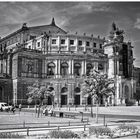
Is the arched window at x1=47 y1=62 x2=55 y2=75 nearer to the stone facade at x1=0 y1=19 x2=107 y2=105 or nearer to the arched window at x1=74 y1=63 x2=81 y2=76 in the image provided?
the stone facade at x1=0 y1=19 x2=107 y2=105

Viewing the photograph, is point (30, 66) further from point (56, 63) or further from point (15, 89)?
point (15, 89)

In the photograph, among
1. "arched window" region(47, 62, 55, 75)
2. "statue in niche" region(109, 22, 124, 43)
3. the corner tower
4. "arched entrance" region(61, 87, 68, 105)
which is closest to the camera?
"arched entrance" region(61, 87, 68, 105)

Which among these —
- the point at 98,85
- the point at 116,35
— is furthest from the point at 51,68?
the point at 98,85

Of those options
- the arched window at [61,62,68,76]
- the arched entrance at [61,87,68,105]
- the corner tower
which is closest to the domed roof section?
the arched window at [61,62,68,76]

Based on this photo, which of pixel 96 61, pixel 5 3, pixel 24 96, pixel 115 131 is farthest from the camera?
pixel 96 61

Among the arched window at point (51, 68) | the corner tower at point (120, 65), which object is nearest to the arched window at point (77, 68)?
the arched window at point (51, 68)

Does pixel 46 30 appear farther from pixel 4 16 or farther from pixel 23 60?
pixel 4 16

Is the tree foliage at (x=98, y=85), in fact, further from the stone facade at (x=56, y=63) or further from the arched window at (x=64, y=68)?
the arched window at (x=64, y=68)

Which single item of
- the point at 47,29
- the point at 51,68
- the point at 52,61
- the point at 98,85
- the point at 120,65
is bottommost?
the point at 98,85

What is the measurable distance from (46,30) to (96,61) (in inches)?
607

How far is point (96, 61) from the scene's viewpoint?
216ft


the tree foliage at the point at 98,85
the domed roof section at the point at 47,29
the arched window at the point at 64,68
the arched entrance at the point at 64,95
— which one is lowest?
the arched entrance at the point at 64,95

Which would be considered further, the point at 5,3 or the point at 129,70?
the point at 129,70

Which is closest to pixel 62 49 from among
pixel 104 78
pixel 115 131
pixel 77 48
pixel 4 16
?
pixel 77 48
